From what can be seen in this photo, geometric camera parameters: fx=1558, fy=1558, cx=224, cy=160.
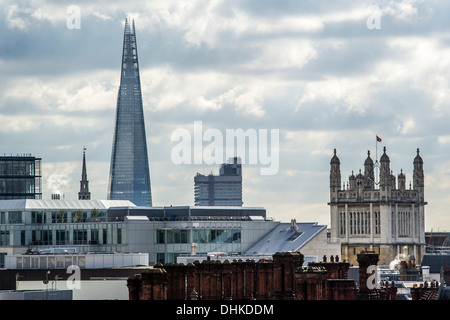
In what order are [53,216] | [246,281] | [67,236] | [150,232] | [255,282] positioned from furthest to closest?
[53,216] → [67,236] → [150,232] → [255,282] → [246,281]

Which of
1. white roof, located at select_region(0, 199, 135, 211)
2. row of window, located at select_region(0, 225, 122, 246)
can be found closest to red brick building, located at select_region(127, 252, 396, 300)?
row of window, located at select_region(0, 225, 122, 246)

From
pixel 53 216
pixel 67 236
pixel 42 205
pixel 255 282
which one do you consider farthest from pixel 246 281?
pixel 42 205

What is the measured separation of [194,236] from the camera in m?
184

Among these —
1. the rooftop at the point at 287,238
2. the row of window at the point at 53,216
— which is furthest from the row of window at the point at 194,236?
the row of window at the point at 53,216

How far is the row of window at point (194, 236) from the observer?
183250 mm

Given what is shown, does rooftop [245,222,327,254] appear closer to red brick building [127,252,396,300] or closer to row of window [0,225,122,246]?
row of window [0,225,122,246]

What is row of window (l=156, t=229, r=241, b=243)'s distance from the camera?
18325 centimetres

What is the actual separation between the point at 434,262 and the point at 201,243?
29.6m

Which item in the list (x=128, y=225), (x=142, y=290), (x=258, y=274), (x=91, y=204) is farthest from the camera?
(x=91, y=204)

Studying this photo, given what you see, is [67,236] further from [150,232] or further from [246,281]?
[246,281]
